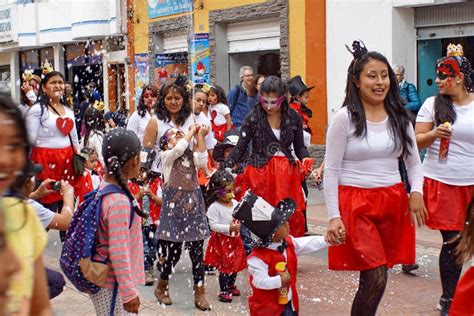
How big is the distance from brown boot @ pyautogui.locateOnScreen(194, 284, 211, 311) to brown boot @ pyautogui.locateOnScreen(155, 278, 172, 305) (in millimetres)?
240

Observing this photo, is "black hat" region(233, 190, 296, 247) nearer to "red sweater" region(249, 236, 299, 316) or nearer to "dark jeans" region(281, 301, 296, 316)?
"red sweater" region(249, 236, 299, 316)

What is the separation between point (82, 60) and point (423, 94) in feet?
50.0

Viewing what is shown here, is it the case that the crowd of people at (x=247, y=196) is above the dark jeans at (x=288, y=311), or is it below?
above

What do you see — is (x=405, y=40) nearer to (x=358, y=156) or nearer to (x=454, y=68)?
(x=454, y=68)

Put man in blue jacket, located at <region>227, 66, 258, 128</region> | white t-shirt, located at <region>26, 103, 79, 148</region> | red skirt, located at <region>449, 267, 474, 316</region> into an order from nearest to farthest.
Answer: red skirt, located at <region>449, 267, 474, 316</region> → white t-shirt, located at <region>26, 103, 79, 148</region> → man in blue jacket, located at <region>227, 66, 258, 128</region>

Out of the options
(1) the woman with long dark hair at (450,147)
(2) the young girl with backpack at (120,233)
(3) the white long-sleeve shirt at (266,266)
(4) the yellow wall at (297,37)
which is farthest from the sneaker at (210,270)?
(4) the yellow wall at (297,37)

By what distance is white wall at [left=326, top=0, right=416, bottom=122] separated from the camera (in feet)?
42.9

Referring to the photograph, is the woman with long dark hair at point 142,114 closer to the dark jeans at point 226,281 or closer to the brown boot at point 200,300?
the dark jeans at point 226,281

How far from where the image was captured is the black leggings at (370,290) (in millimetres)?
4789

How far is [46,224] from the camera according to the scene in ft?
14.5

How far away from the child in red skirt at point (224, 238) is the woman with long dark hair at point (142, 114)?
1.59 meters

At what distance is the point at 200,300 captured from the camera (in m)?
6.28

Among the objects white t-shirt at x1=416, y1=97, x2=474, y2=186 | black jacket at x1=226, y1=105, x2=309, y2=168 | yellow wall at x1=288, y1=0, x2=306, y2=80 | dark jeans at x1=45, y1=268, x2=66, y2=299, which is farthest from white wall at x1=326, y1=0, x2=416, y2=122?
dark jeans at x1=45, y1=268, x2=66, y2=299

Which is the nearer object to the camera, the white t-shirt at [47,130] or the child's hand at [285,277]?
the child's hand at [285,277]
